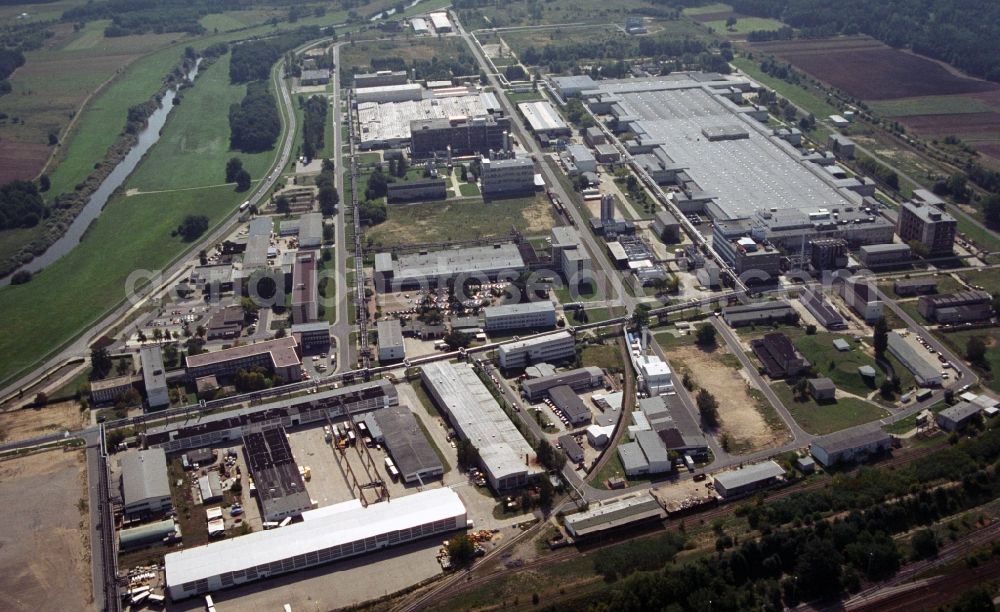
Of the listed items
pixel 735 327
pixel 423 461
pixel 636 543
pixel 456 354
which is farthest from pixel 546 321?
pixel 636 543

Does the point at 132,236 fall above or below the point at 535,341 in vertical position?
above

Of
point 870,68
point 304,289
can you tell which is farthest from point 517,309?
point 870,68

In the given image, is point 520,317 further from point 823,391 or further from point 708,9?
point 708,9

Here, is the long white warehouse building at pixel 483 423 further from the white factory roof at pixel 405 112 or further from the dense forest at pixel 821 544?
the white factory roof at pixel 405 112

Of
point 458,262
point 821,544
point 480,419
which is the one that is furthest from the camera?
point 458,262

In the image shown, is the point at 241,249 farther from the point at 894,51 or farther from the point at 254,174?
the point at 894,51

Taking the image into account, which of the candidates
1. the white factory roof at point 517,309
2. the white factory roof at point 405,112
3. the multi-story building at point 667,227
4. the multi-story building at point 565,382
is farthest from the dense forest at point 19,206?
the multi-story building at point 667,227

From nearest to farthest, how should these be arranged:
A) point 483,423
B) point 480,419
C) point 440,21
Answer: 1. point 483,423
2. point 480,419
3. point 440,21

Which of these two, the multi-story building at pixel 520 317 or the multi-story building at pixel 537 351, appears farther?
the multi-story building at pixel 520 317
